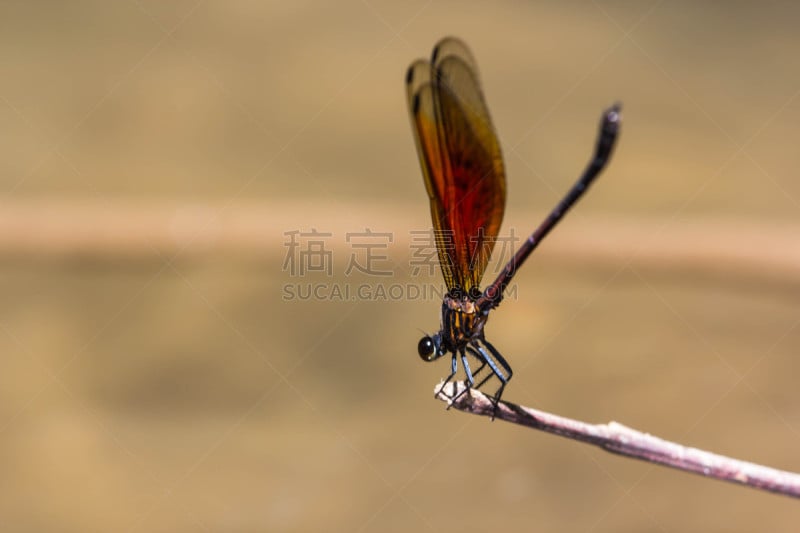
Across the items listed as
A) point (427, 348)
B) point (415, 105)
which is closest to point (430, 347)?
point (427, 348)

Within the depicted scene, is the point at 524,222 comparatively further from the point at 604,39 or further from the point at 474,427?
the point at 604,39

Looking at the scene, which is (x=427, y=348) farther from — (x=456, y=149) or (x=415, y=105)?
(x=415, y=105)

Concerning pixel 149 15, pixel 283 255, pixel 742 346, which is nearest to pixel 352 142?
pixel 283 255

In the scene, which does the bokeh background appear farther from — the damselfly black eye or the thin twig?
the thin twig

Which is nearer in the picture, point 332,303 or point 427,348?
point 427,348

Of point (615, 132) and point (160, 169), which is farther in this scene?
point (160, 169)

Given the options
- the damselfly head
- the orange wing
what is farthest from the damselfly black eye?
the orange wing

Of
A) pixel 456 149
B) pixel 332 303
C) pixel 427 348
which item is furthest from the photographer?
pixel 332 303
